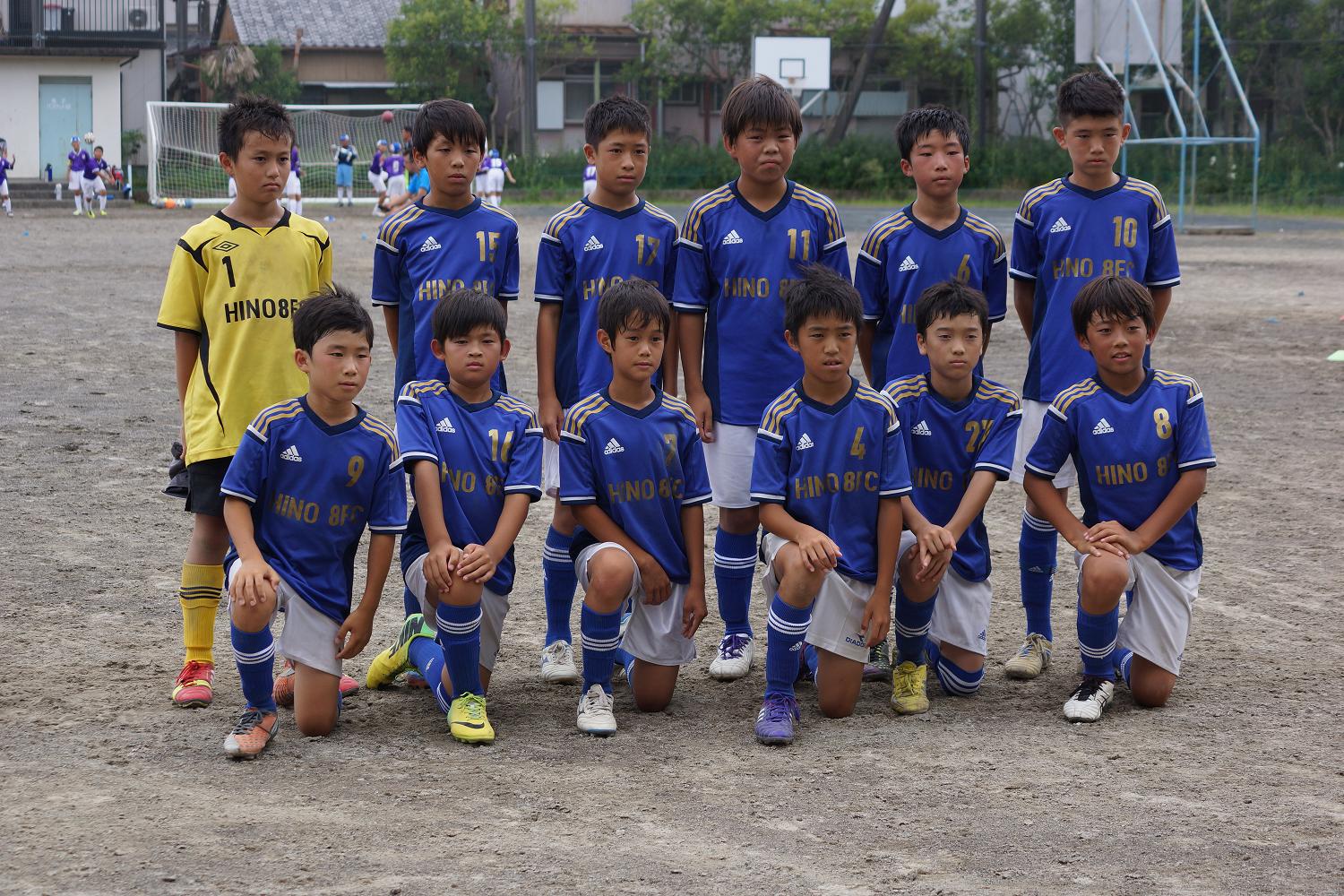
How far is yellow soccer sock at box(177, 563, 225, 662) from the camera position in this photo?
484cm

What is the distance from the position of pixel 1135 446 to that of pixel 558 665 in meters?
2.02

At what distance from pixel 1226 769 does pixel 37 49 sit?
124 ft

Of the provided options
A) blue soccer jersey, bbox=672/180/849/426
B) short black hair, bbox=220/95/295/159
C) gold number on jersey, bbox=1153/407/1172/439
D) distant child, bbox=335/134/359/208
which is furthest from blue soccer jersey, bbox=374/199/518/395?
distant child, bbox=335/134/359/208

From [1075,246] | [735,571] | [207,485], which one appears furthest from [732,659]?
[1075,246]

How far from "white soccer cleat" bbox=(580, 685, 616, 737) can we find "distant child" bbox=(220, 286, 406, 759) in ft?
2.25

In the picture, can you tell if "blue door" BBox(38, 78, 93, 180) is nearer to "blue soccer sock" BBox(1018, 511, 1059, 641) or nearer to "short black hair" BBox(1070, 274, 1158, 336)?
"blue soccer sock" BBox(1018, 511, 1059, 641)

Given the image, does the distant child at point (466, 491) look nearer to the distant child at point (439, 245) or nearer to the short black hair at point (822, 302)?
the distant child at point (439, 245)

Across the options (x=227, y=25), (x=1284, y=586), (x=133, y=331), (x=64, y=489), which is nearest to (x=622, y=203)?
(x=1284, y=586)

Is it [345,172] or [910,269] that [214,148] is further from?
[910,269]

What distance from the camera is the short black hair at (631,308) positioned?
457 cm

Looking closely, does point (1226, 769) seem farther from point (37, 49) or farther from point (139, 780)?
point (37, 49)

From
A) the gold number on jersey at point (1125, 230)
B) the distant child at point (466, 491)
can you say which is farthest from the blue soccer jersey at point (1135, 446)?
the distant child at point (466, 491)

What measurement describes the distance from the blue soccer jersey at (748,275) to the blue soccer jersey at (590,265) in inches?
3.6

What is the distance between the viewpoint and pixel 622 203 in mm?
5262
